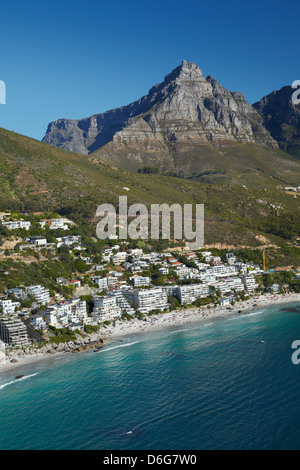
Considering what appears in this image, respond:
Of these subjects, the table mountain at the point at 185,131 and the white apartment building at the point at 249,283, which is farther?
the table mountain at the point at 185,131

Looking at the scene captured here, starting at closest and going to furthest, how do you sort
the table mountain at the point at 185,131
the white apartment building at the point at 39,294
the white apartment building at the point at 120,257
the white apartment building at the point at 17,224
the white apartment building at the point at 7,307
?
1. the white apartment building at the point at 7,307
2. the white apartment building at the point at 39,294
3. the white apartment building at the point at 120,257
4. the white apartment building at the point at 17,224
5. the table mountain at the point at 185,131

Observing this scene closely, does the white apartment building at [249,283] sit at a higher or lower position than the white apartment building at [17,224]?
lower

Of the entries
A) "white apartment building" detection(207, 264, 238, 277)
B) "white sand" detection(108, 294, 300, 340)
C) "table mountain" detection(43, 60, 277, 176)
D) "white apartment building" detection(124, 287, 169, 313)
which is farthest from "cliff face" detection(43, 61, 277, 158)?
"white apartment building" detection(124, 287, 169, 313)

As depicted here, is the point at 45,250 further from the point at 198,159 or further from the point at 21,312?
the point at 198,159

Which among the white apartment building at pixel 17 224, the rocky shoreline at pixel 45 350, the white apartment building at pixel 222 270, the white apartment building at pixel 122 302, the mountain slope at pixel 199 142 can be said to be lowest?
the rocky shoreline at pixel 45 350

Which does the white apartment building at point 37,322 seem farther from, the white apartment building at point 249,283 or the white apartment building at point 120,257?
the white apartment building at point 249,283

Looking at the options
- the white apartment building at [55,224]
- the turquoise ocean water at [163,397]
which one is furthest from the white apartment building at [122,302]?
the white apartment building at [55,224]
